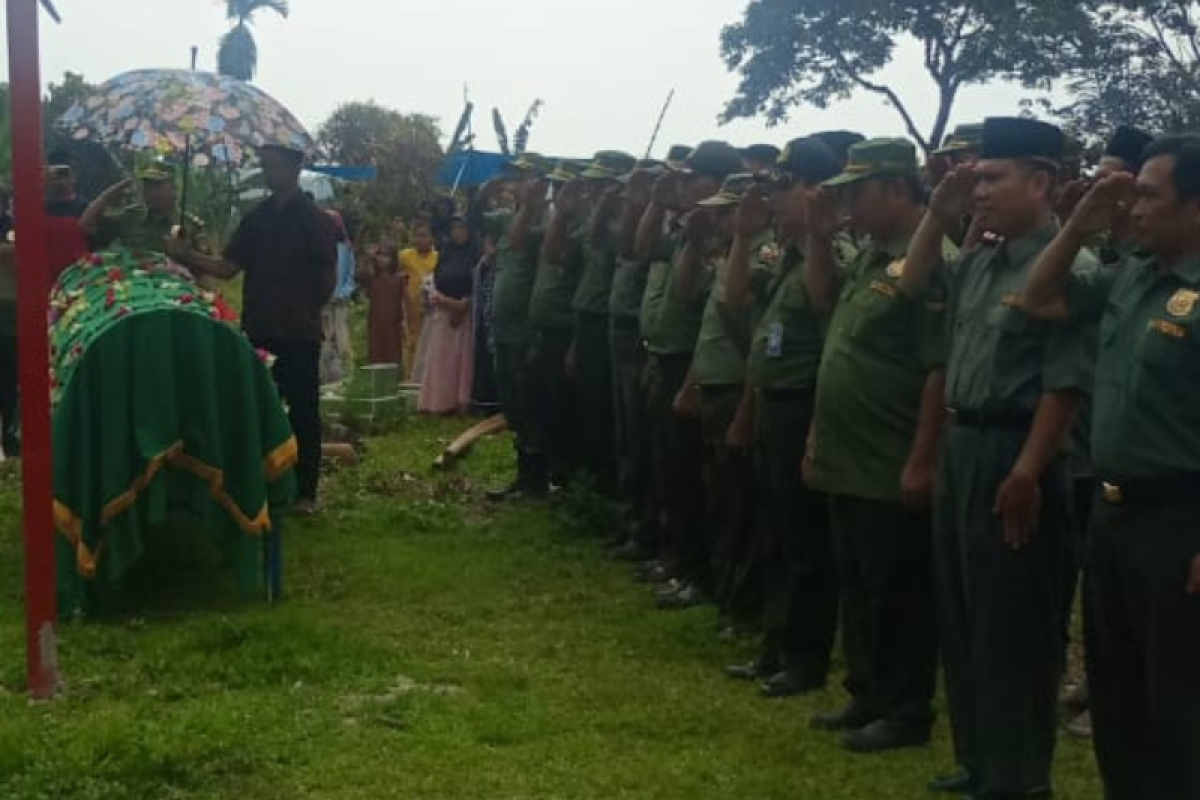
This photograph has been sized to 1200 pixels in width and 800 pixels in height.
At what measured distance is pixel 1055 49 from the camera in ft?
106

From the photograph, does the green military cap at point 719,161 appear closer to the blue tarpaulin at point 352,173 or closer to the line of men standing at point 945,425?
the line of men standing at point 945,425

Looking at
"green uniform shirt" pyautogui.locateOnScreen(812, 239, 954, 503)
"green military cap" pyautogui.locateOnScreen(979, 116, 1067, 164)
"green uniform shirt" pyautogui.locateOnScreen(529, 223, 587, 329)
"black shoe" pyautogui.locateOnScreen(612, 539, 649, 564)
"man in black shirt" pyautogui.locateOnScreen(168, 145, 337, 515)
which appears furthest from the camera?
"green uniform shirt" pyautogui.locateOnScreen(529, 223, 587, 329)

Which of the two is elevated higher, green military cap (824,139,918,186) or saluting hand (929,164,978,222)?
green military cap (824,139,918,186)

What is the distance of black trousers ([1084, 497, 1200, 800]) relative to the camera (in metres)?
4.01

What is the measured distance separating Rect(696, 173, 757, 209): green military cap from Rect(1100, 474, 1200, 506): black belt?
305 cm

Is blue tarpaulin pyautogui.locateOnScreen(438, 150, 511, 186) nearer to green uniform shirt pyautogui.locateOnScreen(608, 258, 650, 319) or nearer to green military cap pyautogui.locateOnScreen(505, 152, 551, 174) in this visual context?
green military cap pyautogui.locateOnScreen(505, 152, 551, 174)

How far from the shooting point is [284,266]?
29.7 ft

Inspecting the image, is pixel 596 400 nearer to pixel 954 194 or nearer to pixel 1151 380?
pixel 954 194

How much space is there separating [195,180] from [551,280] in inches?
328

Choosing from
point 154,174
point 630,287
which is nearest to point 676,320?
point 630,287

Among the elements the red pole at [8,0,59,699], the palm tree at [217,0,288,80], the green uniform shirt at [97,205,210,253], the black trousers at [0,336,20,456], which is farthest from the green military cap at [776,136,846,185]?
the palm tree at [217,0,288,80]

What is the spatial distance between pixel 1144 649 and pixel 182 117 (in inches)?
278

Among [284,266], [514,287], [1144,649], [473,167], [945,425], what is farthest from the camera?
[473,167]

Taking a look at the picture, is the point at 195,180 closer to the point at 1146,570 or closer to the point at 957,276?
the point at 957,276
